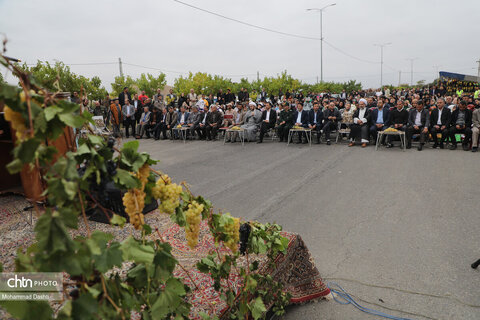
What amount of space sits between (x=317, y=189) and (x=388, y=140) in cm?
557

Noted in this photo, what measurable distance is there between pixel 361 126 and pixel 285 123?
2.85 metres

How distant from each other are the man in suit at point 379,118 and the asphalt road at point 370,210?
1.13 m

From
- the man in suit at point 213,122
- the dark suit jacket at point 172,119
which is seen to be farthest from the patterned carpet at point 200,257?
the dark suit jacket at point 172,119

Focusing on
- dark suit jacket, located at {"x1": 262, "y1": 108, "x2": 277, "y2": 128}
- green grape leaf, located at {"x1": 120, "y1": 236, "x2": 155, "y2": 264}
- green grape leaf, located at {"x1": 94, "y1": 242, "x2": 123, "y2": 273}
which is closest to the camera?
green grape leaf, located at {"x1": 94, "y1": 242, "x2": 123, "y2": 273}

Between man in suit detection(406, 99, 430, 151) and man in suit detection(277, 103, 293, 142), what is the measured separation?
4.06 m

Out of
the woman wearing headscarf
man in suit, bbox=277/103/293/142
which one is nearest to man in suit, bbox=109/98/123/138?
the woman wearing headscarf

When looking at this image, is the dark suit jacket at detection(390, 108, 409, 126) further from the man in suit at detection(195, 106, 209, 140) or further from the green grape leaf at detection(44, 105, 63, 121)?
the green grape leaf at detection(44, 105, 63, 121)

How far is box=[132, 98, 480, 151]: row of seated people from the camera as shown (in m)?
10.0

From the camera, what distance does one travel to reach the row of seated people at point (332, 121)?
10.0 meters

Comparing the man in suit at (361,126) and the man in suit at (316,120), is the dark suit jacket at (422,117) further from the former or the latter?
the man in suit at (316,120)

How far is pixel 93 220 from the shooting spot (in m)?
3.60

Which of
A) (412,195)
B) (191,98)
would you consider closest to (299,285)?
(412,195)

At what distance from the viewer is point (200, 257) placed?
2764 millimetres

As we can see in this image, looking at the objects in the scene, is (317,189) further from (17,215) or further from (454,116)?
(454,116)
